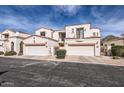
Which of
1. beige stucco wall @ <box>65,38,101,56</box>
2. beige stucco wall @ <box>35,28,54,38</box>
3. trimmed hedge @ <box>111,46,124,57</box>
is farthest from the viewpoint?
beige stucco wall @ <box>35,28,54,38</box>

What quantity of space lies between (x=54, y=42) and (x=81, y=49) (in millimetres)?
6696

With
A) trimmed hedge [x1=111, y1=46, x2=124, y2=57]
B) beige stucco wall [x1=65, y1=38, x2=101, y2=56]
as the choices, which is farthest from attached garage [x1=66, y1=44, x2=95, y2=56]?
trimmed hedge [x1=111, y1=46, x2=124, y2=57]

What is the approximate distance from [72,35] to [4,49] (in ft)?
55.0

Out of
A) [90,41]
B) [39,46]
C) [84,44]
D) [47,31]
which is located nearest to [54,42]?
[39,46]

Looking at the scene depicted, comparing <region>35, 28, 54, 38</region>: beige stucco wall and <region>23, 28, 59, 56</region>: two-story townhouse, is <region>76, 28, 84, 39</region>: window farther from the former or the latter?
<region>35, 28, 54, 38</region>: beige stucco wall

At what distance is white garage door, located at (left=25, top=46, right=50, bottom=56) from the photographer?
2672 centimetres

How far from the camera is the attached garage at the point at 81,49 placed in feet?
83.7

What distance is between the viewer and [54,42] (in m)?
Result: 29.9

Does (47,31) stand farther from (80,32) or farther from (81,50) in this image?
(81,50)
